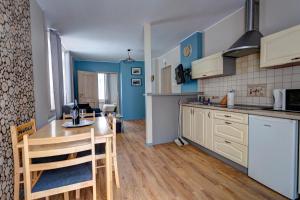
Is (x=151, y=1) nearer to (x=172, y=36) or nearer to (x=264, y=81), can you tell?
(x=172, y=36)

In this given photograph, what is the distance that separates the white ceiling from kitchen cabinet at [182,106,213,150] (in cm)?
177

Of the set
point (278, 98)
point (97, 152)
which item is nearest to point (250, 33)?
point (278, 98)

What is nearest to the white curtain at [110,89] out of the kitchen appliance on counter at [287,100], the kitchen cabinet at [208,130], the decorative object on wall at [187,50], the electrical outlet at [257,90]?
the decorative object on wall at [187,50]

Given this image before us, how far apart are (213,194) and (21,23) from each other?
9.72 ft

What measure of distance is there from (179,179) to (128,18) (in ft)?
9.30

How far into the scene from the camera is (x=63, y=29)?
3.39 m

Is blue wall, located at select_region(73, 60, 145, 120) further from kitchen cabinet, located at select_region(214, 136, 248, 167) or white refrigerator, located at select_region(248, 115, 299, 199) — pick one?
white refrigerator, located at select_region(248, 115, 299, 199)

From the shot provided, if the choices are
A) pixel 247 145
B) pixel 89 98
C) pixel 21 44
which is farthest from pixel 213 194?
pixel 89 98

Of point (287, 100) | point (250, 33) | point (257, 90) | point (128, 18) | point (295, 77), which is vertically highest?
point (128, 18)

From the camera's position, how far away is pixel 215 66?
2918 millimetres

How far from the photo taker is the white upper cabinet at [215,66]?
279 centimetres

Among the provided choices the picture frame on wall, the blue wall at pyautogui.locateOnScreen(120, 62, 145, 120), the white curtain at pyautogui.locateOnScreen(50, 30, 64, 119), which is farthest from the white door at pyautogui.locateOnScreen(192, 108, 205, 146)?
the picture frame on wall

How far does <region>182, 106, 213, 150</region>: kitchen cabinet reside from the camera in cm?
272

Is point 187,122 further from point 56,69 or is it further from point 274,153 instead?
point 56,69
